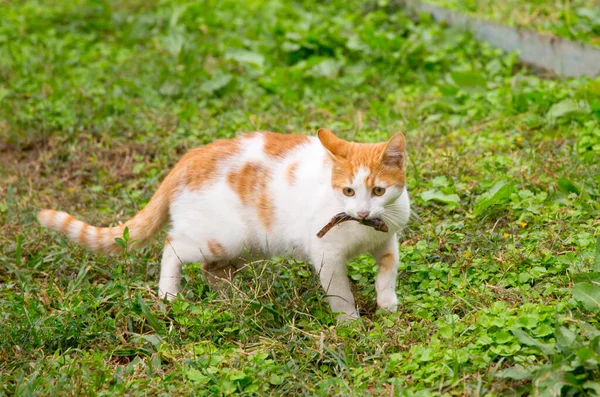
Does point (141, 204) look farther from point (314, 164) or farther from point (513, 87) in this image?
point (513, 87)

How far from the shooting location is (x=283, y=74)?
6684 millimetres

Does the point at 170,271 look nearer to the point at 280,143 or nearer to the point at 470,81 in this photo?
the point at 280,143

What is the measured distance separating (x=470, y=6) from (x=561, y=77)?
5.13 ft

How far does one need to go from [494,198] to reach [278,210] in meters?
1.28

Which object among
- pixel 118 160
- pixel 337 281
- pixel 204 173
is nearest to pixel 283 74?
pixel 118 160

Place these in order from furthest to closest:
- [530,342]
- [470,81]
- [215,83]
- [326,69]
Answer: [326,69] → [215,83] → [470,81] → [530,342]

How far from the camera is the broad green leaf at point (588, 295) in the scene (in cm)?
331

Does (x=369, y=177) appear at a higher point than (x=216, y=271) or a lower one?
higher

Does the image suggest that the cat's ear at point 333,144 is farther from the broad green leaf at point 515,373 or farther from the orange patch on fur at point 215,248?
the broad green leaf at point 515,373

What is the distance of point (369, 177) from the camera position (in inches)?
146

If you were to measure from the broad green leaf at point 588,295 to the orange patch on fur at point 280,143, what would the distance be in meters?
1.59

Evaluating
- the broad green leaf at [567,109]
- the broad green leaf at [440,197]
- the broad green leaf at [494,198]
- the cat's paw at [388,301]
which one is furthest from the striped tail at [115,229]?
the broad green leaf at [567,109]

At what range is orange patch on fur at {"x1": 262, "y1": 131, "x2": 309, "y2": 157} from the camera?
4184 mm

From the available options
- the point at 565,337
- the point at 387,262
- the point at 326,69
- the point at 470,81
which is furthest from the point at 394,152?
the point at 326,69
